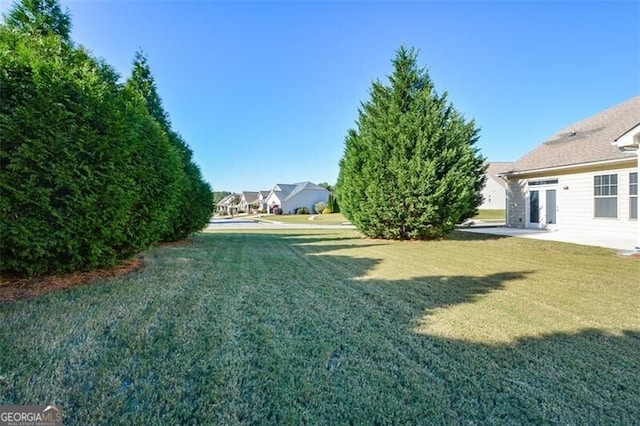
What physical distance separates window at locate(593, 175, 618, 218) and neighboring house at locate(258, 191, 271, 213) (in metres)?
53.2

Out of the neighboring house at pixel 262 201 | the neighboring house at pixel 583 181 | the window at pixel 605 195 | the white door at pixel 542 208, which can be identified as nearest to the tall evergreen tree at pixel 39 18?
the neighboring house at pixel 583 181

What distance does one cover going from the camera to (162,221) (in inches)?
251

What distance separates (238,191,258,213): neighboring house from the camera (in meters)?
65.9

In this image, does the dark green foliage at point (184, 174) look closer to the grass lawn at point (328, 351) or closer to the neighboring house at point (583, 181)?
the grass lawn at point (328, 351)

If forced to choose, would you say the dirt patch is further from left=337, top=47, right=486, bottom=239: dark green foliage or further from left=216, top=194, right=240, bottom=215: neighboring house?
left=216, top=194, right=240, bottom=215: neighboring house

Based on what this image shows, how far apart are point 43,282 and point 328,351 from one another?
15.3 ft

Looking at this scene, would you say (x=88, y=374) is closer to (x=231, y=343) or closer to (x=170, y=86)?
(x=231, y=343)

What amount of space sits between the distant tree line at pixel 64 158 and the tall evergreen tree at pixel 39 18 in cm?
2

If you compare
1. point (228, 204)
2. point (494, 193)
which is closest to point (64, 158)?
point (494, 193)

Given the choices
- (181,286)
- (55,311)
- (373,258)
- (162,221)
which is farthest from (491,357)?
(162,221)

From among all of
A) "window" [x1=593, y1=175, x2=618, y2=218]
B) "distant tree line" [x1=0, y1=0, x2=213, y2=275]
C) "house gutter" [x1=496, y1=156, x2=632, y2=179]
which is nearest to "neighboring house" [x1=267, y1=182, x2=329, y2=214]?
"house gutter" [x1=496, y1=156, x2=632, y2=179]

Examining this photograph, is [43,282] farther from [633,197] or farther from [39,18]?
[633,197]

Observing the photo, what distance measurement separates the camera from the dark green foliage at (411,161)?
36.6 feet

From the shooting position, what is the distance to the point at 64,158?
4.37m
